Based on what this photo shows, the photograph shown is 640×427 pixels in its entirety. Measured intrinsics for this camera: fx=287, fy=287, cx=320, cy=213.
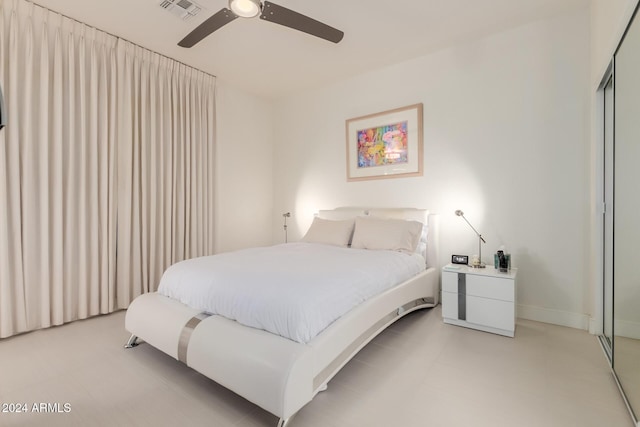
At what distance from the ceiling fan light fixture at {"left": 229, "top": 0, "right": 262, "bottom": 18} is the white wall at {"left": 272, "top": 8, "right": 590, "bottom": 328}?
2.01 metres

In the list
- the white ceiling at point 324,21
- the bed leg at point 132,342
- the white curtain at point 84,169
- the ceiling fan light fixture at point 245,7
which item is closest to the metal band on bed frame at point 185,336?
the bed leg at point 132,342

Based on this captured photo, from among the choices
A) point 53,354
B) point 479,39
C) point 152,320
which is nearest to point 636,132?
point 479,39

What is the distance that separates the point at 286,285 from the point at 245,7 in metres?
1.80

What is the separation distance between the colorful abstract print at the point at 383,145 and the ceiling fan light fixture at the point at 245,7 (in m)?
2.00

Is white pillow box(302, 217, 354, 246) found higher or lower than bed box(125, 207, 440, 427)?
higher

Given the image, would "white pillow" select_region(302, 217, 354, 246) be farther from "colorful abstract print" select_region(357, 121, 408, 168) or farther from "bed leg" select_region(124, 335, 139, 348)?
"bed leg" select_region(124, 335, 139, 348)

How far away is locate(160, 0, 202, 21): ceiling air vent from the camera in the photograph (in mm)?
2349

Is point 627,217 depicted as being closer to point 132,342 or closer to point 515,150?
point 515,150

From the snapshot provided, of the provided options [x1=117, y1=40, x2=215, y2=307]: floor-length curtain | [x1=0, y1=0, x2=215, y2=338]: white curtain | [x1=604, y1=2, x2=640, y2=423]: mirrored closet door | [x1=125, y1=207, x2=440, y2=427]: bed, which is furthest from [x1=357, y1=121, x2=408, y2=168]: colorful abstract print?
[x1=0, y1=0, x2=215, y2=338]: white curtain

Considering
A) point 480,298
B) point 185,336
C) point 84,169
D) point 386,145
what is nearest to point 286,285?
point 185,336

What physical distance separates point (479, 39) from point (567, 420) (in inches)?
124

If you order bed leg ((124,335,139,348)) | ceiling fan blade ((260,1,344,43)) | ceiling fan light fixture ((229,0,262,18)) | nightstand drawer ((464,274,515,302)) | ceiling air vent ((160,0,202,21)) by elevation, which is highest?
ceiling air vent ((160,0,202,21))

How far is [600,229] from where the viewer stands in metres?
2.16

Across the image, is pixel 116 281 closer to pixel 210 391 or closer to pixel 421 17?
pixel 210 391
